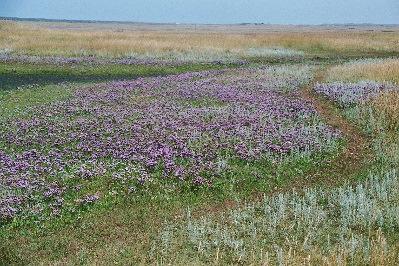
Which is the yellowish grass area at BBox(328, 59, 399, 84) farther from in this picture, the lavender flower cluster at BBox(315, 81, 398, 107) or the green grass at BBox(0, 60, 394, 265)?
the green grass at BBox(0, 60, 394, 265)

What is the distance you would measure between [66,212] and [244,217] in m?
4.79

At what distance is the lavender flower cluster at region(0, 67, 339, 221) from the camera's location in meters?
15.0

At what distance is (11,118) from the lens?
2284cm

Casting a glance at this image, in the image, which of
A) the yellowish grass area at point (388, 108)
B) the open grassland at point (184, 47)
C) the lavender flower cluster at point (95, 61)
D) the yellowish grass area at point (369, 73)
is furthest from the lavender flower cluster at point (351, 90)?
the open grassland at point (184, 47)

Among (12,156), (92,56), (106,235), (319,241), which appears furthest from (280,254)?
(92,56)

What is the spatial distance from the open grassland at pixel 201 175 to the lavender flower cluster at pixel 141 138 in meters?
0.07

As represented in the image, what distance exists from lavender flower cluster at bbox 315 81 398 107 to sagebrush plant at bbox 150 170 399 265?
1234 centimetres

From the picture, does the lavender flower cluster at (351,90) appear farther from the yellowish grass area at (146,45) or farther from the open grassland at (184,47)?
the yellowish grass area at (146,45)

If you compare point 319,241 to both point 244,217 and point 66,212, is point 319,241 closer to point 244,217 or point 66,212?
point 244,217

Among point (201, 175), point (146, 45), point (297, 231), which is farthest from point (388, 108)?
point (146, 45)

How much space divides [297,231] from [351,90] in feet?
62.0

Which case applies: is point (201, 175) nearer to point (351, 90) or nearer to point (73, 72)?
point (351, 90)

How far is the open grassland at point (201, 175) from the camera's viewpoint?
1130cm

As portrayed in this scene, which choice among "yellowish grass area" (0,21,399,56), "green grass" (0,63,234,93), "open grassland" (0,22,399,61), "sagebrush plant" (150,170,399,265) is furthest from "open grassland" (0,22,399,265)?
"yellowish grass area" (0,21,399,56)
